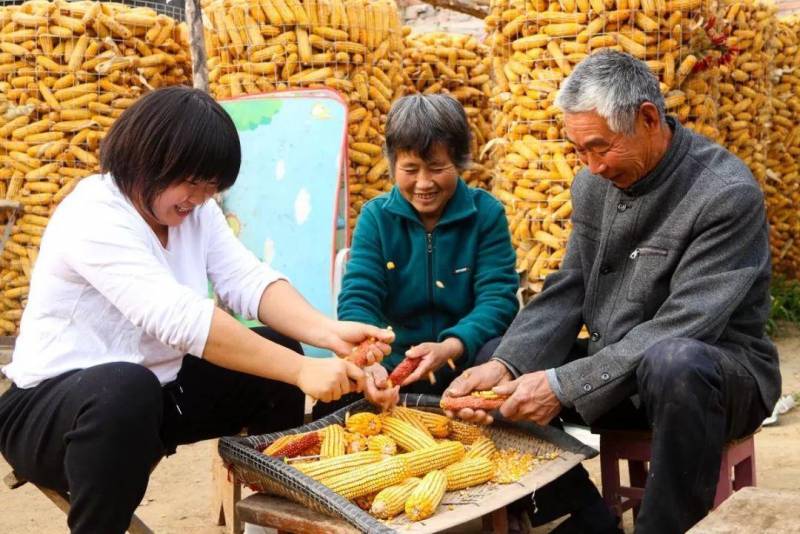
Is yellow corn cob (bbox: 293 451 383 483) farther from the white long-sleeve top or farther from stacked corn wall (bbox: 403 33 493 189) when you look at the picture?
stacked corn wall (bbox: 403 33 493 189)

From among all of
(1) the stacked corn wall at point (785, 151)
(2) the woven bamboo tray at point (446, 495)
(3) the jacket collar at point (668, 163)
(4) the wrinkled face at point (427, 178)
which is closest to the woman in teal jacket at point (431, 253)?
(4) the wrinkled face at point (427, 178)

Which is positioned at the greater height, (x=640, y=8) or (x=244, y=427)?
(x=640, y=8)

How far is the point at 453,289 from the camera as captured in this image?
4133 mm

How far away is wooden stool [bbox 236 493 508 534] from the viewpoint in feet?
8.97

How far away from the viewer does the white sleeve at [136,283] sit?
2.94m

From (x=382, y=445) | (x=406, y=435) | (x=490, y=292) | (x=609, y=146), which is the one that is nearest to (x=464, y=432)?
(x=406, y=435)

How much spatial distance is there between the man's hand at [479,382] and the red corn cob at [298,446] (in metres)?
0.49

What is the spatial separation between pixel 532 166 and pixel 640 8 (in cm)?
125

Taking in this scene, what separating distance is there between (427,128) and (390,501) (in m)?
1.55

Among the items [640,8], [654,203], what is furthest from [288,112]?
[654,203]

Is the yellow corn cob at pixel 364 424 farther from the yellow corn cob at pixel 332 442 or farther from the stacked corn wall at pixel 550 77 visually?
the stacked corn wall at pixel 550 77

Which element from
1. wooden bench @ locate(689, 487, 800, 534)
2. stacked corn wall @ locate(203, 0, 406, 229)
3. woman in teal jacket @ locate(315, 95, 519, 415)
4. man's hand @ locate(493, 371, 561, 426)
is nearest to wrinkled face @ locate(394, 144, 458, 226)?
woman in teal jacket @ locate(315, 95, 519, 415)

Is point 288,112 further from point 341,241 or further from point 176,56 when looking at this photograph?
point 176,56

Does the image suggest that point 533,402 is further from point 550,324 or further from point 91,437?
point 91,437
